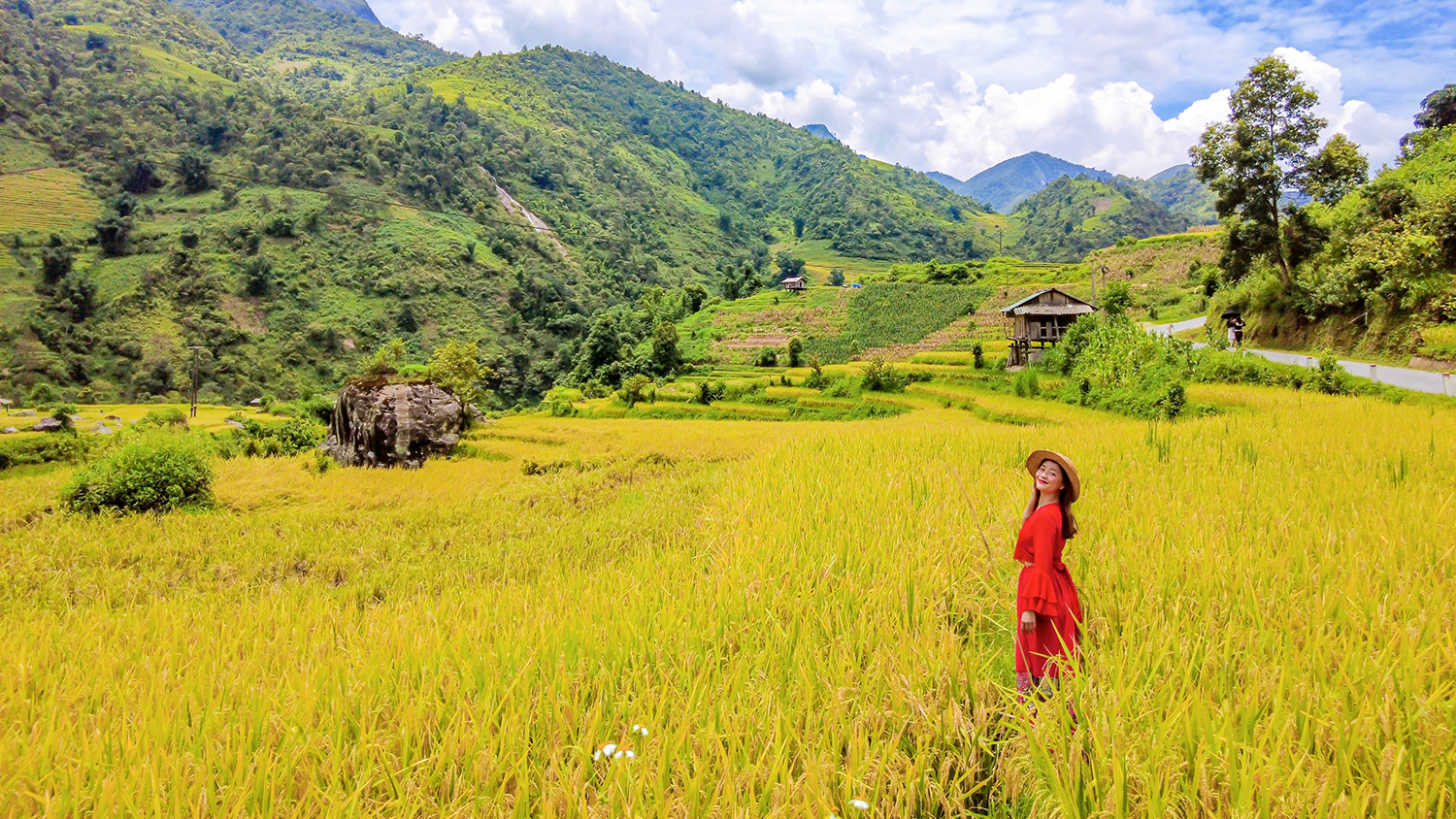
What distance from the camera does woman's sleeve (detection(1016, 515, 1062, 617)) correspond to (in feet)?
7.28

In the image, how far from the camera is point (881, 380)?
27.2 m

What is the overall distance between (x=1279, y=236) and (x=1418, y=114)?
81.8ft

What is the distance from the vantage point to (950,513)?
176 inches

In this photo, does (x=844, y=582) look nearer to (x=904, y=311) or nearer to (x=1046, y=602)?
(x=1046, y=602)

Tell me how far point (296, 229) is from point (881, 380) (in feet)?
228

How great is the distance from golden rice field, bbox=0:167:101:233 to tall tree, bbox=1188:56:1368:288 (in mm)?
89867

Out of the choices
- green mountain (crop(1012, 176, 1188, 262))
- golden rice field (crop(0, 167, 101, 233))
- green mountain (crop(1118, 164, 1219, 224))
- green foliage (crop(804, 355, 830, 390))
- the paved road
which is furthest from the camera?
green mountain (crop(1118, 164, 1219, 224))

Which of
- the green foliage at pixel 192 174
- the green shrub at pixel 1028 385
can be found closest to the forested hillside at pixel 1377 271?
the green shrub at pixel 1028 385

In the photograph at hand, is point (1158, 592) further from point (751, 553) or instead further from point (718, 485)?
point (718, 485)

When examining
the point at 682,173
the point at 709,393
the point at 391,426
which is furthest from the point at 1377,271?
the point at 682,173

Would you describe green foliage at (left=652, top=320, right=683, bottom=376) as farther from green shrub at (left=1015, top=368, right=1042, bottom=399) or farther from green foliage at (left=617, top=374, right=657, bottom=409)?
green shrub at (left=1015, top=368, right=1042, bottom=399)

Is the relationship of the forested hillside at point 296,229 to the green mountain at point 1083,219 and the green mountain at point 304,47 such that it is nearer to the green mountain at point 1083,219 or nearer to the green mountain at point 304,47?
the green mountain at point 1083,219

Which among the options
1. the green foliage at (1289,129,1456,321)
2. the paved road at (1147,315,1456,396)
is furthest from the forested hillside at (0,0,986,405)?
the paved road at (1147,315,1456,396)

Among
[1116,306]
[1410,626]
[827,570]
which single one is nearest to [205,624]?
[827,570]
